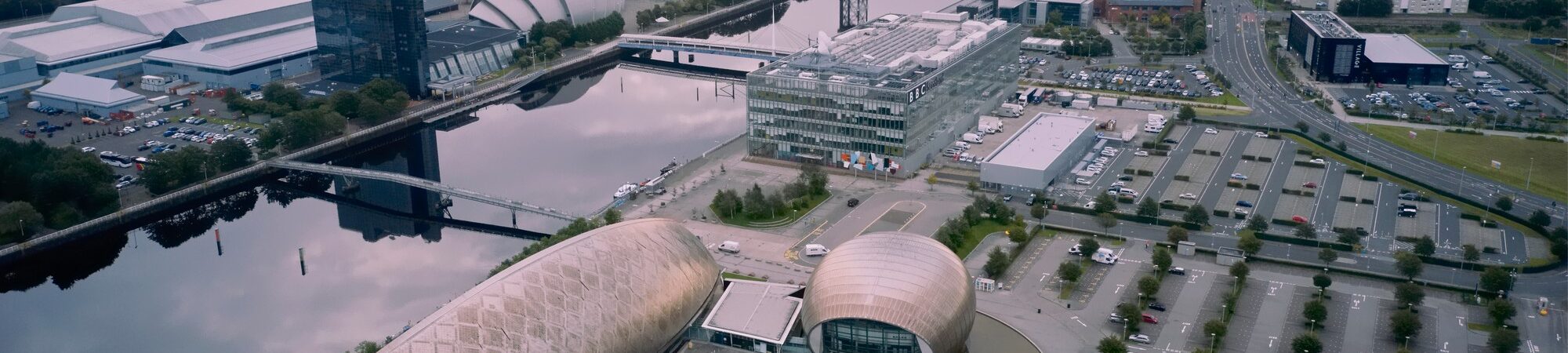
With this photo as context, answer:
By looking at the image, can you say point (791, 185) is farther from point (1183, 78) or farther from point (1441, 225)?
point (1183, 78)

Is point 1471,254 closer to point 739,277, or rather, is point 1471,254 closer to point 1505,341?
point 1505,341

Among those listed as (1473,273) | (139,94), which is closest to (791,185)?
(1473,273)

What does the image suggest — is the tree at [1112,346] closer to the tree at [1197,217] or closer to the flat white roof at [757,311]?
the flat white roof at [757,311]

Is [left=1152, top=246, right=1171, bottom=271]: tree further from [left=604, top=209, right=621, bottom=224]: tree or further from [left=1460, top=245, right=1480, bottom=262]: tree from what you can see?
[left=604, top=209, right=621, bottom=224]: tree

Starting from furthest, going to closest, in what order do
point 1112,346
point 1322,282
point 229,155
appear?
1. point 229,155
2. point 1322,282
3. point 1112,346

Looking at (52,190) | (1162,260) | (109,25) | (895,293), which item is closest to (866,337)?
(895,293)

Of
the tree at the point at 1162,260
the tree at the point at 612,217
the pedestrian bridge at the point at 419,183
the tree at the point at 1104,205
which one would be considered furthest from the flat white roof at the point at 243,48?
the tree at the point at 1162,260
